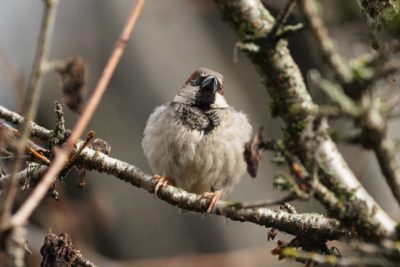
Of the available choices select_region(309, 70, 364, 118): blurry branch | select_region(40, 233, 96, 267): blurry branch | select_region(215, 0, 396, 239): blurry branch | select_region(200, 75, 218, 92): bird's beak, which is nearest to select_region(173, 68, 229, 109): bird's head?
select_region(200, 75, 218, 92): bird's beak

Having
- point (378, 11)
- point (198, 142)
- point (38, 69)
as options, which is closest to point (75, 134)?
point (38, 69)

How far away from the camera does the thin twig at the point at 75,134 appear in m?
1.45

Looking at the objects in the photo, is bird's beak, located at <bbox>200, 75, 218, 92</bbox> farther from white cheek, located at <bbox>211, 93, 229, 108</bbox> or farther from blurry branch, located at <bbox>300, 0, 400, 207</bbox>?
blurry branch, located at <bbox>300, 0, 400, 207</bbox>

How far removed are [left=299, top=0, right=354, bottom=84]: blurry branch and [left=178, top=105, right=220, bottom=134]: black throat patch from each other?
2533 millimetres

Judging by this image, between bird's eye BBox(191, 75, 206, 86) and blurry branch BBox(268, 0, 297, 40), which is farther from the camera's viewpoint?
bird's eye BBox(191, 75, 206, 86)

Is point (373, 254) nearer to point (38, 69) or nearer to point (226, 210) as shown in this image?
point (38, 69)

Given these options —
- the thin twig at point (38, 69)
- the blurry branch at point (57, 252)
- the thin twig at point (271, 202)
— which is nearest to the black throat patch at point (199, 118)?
the blurry branch at point (57, 252)

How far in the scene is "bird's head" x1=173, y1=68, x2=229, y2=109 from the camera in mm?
4398

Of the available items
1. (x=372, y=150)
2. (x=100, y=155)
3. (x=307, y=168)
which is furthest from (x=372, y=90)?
(x=100, y=155)

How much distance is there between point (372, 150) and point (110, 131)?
329 inches

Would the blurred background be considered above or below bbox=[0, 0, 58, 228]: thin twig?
above

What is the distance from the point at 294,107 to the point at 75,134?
0.61 m

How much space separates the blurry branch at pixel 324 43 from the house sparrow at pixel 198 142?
8.10 ft

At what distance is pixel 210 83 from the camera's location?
4.66m
